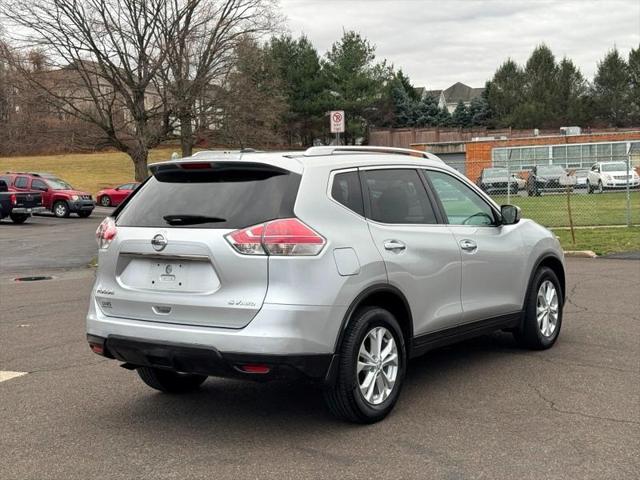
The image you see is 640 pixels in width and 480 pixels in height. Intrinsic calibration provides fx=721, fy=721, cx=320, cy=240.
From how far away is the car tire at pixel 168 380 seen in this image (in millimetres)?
5316

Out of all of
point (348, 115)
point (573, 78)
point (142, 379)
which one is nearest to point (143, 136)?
point (348, 115)

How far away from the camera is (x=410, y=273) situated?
15.9ft

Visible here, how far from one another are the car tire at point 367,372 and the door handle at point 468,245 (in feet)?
3.38

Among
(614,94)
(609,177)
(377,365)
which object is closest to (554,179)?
(609,177)

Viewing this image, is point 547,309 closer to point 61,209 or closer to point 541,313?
point 541,313

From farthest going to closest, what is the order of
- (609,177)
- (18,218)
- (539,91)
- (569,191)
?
1. (539,91)
2. (609,177)
3. (18,218)
4. (569,191)

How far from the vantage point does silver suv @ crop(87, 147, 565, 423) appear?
4.12m

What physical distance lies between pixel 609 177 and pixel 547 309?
2771 cm

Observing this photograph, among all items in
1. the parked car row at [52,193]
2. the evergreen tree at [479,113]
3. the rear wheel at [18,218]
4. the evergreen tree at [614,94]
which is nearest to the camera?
the rear wheel at [18,218]

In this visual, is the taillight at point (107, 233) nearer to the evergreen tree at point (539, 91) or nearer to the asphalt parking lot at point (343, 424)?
the asphalt parking lot at point (343, 424)

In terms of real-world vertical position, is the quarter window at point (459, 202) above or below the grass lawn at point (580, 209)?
above

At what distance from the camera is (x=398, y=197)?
510 centimetres

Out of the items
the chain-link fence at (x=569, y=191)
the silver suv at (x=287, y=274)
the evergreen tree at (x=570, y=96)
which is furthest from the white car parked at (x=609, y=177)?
the evergreen tree at (x=570, y=96)

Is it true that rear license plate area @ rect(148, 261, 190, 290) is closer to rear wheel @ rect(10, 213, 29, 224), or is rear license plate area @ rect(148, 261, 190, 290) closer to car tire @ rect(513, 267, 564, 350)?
car tire @ rect(513, 267, 564, 350)
